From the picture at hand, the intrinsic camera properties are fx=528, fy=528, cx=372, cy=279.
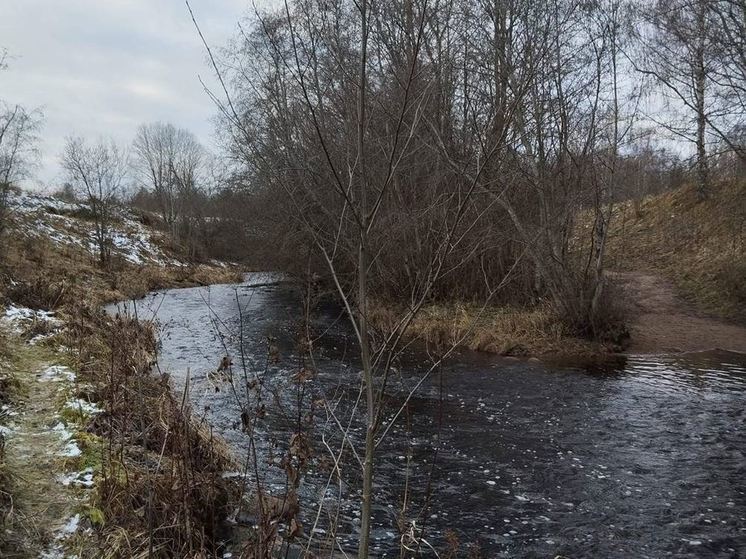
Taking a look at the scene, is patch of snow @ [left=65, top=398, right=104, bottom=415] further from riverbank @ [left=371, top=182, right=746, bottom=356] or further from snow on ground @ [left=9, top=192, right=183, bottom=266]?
snow on ground @ [left=9, top=192, right=183, bottom=266]

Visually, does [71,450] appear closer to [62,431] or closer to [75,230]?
[62,431]

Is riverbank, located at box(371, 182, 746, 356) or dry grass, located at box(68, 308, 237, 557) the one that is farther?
riverbank, located at box(371, 182, 746, 356)

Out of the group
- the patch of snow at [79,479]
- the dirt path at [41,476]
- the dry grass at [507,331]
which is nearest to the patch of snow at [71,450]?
the dirt path at [41,476]

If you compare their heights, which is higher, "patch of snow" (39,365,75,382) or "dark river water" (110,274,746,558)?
"patch of snow" (39,365,75,382)

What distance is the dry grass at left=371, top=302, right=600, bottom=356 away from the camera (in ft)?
38.0

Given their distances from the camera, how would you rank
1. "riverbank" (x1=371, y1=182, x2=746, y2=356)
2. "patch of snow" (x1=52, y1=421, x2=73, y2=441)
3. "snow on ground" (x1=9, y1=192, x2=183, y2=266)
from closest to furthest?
"patch of snow" (x1=52, y1=421, x2=73, y2=441)
"riverbank" (x1=371, y1=182, x2=746, y2=356)
"snow on ground" (x1=9, y1=192, x2=183, y2=266)

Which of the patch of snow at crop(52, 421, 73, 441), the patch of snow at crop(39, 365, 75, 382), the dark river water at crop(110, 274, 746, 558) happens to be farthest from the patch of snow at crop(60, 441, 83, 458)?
the patch of snow at crop(39, 365, 75, 382)

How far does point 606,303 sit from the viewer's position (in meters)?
11.9

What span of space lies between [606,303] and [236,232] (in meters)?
20.9

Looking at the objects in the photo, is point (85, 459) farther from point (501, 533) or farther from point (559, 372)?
point (559, 372)

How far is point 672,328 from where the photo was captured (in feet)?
44.0

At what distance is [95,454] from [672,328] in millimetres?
13341

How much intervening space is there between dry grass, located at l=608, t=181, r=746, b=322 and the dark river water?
479cm

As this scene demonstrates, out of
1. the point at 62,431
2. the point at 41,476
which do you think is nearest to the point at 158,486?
the point at 41,476
